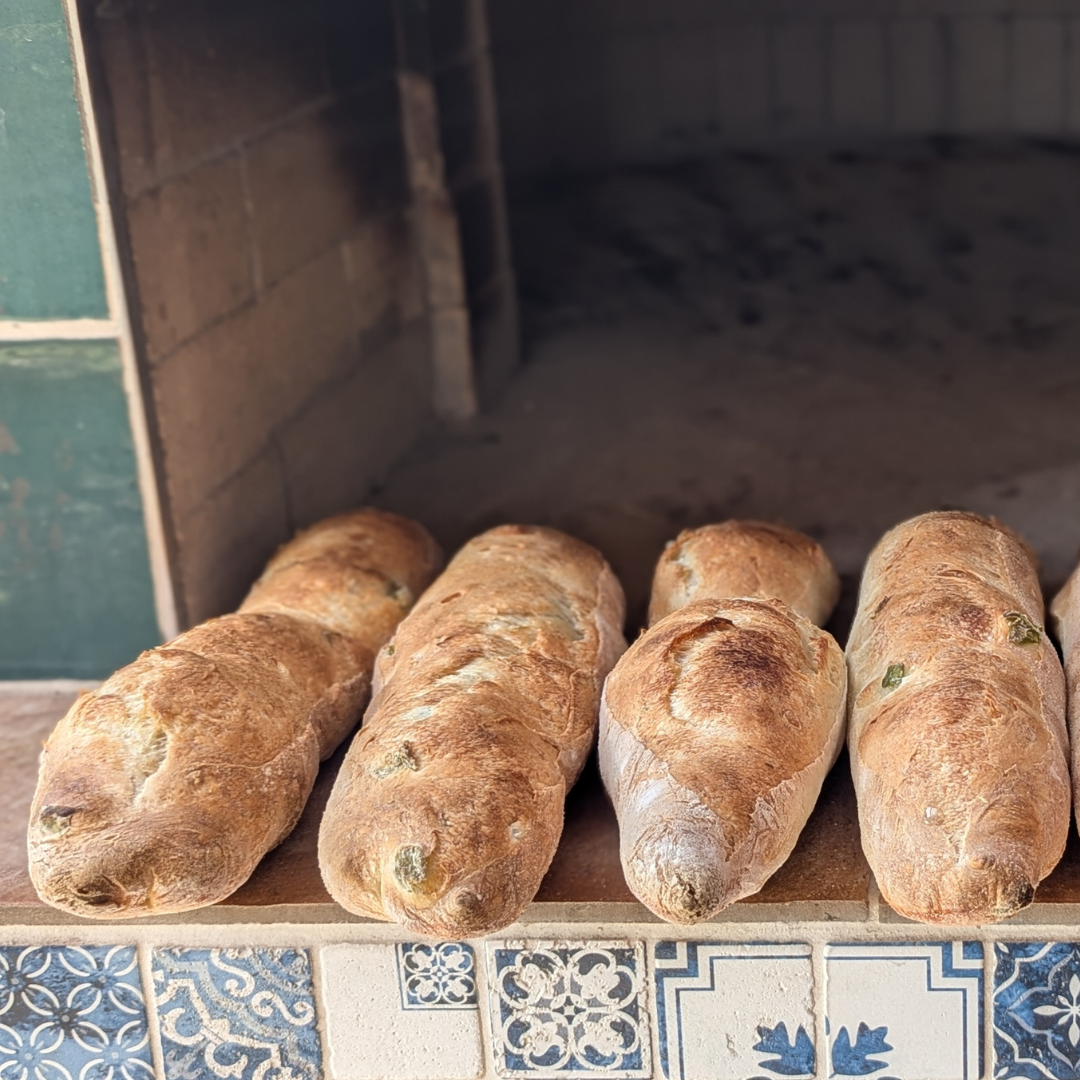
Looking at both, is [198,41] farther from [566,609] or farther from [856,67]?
[856,67]

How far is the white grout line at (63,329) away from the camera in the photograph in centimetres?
192

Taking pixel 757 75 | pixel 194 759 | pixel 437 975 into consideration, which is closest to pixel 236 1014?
pixel 437 975

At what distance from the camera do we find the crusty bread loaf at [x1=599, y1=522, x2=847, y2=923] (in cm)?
133

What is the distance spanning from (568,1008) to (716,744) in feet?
1.33

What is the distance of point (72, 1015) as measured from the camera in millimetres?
1666

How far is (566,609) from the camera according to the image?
181cm

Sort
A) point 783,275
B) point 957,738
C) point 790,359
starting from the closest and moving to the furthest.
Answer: point 957,738, point 790,359, point 783,275

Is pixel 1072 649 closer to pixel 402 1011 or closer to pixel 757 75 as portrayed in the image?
pixel 402 1011

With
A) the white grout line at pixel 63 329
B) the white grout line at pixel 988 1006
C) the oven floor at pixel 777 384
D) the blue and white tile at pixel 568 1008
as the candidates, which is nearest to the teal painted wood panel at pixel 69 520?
the white grout line at pixel 63 329

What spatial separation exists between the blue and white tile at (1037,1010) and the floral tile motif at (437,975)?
1.93 ft

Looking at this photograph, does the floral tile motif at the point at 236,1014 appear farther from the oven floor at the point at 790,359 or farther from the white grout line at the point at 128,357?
the oven floor at the point at 790,359

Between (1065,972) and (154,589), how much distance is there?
4.34ft

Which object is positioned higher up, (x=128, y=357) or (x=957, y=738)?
(x=128, y=357)

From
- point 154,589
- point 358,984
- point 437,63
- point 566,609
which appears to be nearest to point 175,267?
point 154,589
